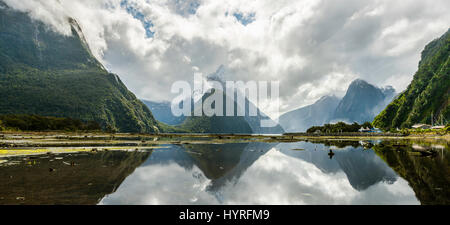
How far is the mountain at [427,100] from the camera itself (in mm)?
152962

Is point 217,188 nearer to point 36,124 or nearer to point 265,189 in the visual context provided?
point 265,189

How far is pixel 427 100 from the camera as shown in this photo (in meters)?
161

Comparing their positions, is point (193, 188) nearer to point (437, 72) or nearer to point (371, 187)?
point (371, 187)

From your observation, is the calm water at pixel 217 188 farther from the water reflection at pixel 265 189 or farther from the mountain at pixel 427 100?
the mountain at pixel 427 100

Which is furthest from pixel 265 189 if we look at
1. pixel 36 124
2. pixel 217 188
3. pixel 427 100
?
pixel 427 100

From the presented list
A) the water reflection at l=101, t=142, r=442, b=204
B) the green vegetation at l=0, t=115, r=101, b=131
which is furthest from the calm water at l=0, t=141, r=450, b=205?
the green vegetation at l=0, t=115, r=101, b=131

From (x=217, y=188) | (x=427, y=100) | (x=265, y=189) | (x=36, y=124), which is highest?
(x=427, y=100)

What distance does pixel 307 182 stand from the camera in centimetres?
1819

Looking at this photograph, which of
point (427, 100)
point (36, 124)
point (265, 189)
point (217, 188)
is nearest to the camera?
point (265, 189)

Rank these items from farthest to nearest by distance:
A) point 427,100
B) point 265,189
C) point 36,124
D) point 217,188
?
1. point 427,100
2. point 36,124
3. point 217,188
4. point 265,189

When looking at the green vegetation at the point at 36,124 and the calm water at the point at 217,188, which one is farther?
the green vegetation at the point at 36,124

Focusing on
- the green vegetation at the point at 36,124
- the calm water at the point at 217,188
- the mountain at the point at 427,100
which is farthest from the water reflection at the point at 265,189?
the mountain at the point at 427,100

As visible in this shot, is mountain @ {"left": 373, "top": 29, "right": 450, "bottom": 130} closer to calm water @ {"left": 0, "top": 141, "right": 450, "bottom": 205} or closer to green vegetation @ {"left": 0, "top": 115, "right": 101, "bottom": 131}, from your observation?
calm water @ {"left": 0, "top": 141, "right": 450, "bottom": 205}

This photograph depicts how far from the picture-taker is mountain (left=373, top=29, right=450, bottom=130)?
15296cm
